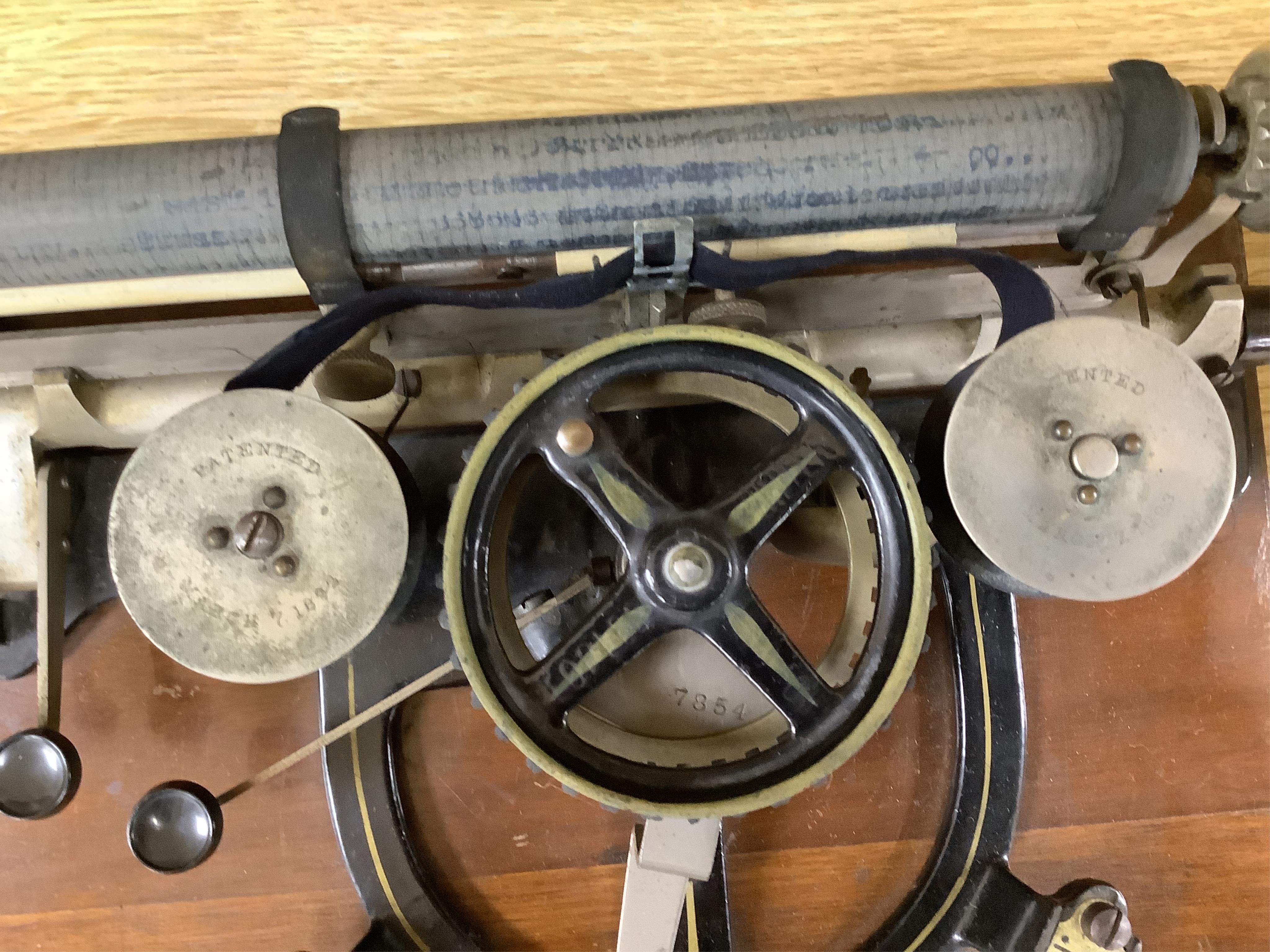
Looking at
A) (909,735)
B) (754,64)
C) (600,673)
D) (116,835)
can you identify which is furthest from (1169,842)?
(116,835)

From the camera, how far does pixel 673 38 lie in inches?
38.5

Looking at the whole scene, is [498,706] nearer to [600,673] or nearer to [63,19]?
[600,673]

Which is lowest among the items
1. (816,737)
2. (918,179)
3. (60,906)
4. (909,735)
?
(60,906)

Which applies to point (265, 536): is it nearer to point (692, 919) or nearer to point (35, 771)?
point (35, 771)

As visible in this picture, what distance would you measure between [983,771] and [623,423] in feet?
1.65

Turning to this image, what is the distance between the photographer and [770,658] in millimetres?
710

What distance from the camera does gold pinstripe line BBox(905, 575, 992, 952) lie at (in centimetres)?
90

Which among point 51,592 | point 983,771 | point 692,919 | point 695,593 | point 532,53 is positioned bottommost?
point 692,919

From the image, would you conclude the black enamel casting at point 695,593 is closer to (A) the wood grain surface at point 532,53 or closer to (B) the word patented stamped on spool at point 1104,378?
(B) the word patented stamped on spool at point 1104,378

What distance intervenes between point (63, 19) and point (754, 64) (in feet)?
2.41

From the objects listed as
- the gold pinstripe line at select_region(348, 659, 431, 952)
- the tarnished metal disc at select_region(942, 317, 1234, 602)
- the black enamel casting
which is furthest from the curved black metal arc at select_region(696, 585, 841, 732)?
the gold pinstripe line at select_region(348, 659, 431, 952)

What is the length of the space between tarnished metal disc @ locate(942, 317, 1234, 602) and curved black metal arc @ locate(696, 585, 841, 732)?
0.55 ft

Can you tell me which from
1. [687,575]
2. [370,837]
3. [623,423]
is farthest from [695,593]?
[370,837]

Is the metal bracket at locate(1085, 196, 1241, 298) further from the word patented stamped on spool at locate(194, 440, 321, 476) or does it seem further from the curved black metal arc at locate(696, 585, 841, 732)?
the word patented stamped on spool at locate(194, 440, 321, 476)
